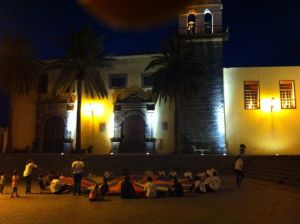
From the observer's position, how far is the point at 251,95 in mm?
28203

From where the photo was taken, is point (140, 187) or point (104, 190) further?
point (140, 187)

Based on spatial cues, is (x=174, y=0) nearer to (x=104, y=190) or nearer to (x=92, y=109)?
(x=104, y=190)

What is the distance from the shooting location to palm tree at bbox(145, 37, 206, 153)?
84.1ft

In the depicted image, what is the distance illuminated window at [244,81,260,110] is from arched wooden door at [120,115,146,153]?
886 cm

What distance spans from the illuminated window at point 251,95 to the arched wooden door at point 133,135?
349 inches

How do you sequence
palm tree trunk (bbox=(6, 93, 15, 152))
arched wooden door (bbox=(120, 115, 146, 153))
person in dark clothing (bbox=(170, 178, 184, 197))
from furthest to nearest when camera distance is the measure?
arched wooden door (bbox=(120, 115, 146, 153)) → palm tree trunk (bbox=(6, 93, 15, 152)) → person in dark clothing (bbox=(170, 178, 184, 197))

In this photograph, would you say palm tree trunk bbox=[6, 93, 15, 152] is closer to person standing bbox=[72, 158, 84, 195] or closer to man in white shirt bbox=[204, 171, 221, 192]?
person standing bbox=[72, 158, 84, 195]

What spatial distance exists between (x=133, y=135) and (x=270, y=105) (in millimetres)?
11633

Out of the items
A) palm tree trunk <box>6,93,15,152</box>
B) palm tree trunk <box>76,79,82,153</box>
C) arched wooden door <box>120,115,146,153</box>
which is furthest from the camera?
arched wooden door <box>120,115,146,153</box>

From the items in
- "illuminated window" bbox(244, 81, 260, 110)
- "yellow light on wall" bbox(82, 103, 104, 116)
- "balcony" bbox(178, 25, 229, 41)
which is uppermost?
"balcony" bbox(178, 25, 229, 41)

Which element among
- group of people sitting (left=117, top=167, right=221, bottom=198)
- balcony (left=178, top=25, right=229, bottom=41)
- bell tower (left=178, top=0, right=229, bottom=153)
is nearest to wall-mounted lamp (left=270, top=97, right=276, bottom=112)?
bell tower (left=178, top=0, right=229, bottom=153)

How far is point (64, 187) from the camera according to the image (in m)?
14.5

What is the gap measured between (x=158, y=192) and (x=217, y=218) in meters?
4.63

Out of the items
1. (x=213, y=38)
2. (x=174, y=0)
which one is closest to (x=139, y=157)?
(x=213, y=38)
